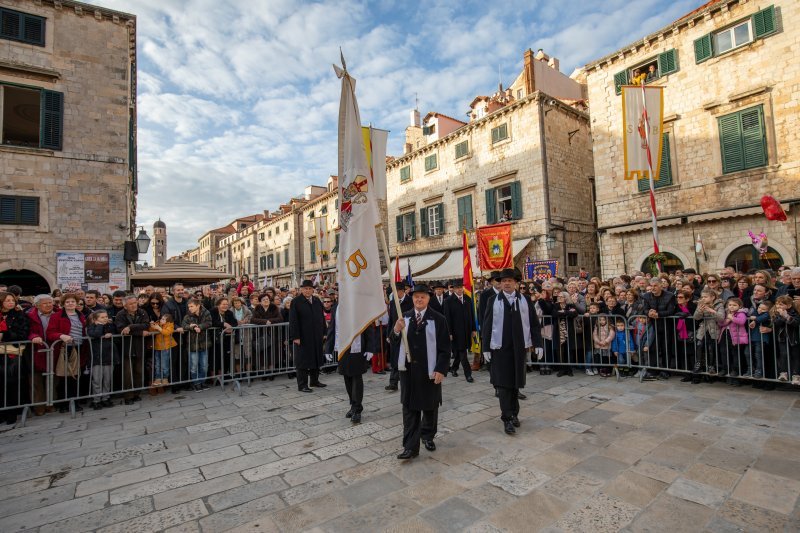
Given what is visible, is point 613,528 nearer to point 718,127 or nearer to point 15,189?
point 718,127

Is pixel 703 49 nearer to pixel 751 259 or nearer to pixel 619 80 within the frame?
pixel 619 80

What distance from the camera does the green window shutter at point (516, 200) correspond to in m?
18.8

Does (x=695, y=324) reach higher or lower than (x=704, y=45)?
lower

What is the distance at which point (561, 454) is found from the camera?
398 centimetres

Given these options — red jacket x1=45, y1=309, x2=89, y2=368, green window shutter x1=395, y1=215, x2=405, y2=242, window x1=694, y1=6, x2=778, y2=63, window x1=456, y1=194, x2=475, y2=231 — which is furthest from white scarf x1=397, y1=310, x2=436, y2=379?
green window shutter x1=395, y1=215, x2=405, y2=242

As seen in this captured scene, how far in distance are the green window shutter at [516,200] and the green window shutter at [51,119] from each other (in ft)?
58.2

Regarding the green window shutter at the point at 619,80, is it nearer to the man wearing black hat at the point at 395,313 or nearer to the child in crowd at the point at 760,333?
the child in crowd at the point at 760,333

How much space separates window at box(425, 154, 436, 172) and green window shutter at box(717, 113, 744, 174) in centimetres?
1341

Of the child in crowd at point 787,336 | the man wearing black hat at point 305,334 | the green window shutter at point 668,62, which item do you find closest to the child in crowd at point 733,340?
the child in crowd at point 787,336

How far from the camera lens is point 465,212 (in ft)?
69.8

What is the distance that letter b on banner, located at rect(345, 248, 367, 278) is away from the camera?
14.0 ft

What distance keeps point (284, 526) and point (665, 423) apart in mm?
4393

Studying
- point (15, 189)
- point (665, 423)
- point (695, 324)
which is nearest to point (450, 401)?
point (665, 423)

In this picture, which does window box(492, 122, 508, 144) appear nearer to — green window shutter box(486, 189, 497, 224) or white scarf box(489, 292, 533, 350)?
green window shutter box(486, 189, 497, 224)
